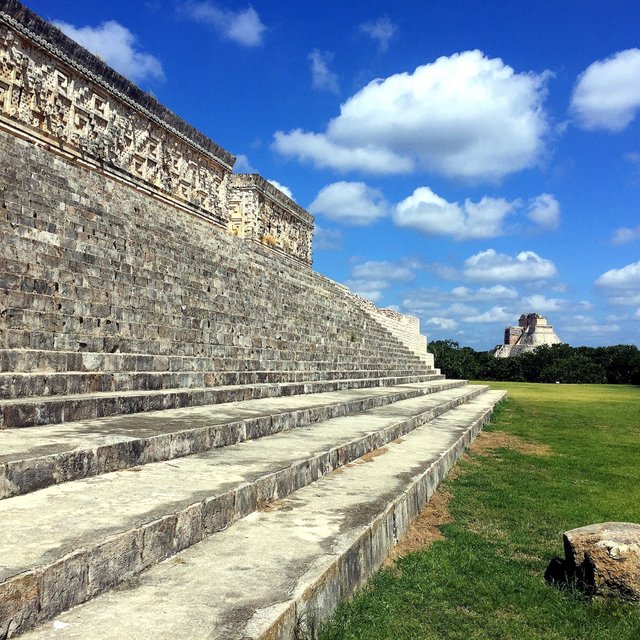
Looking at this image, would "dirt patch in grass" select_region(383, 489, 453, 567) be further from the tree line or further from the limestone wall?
the tree line

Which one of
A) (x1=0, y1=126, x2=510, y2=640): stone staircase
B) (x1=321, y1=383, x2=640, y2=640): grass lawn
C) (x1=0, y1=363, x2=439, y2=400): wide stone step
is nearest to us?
(x1=0, y1=126, x2=510, y2=640): stone staircase

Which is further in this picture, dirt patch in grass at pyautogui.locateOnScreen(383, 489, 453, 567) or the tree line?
the tree line

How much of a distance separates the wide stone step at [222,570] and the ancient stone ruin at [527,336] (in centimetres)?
6192

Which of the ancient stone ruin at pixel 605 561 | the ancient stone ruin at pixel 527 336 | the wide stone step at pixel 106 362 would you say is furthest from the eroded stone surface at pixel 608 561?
the ancient stone ruin at pixel 527 336

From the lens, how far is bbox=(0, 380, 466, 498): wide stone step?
2.67 metres

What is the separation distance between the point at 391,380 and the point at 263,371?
5940 millimetres

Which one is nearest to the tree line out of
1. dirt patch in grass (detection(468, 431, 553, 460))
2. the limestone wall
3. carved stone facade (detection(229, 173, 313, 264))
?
the limestone wall

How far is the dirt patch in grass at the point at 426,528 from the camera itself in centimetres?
350

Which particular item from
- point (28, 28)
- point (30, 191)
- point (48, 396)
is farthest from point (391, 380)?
point (28, 28)

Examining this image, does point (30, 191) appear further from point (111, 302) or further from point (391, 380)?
point (391, 380)

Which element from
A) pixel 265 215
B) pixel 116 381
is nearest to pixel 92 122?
pixel 265 215

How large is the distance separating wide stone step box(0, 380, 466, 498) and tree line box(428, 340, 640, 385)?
39.7 meters

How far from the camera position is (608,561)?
9.12ft

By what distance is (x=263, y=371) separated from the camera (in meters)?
7.92
